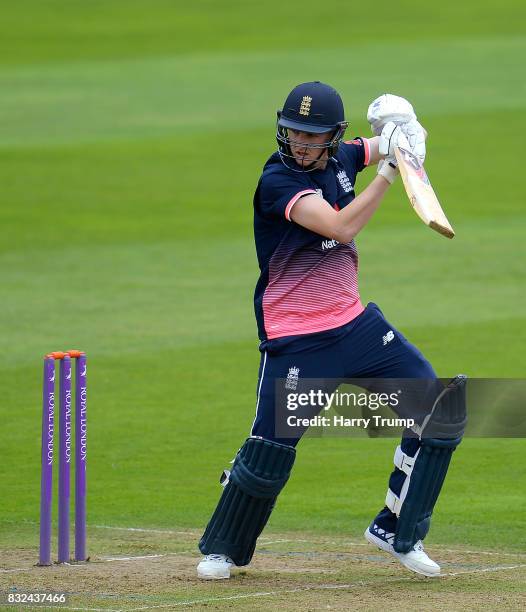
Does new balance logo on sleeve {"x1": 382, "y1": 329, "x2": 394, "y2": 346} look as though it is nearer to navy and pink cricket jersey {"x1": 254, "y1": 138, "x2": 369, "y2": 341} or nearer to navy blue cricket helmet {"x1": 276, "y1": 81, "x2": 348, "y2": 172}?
navy and pink cricket jersey {"x1": 254, "y1": 138, "x2": 369, "y2": 341}

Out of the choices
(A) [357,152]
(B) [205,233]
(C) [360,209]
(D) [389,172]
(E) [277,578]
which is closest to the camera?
(C) [360,209]

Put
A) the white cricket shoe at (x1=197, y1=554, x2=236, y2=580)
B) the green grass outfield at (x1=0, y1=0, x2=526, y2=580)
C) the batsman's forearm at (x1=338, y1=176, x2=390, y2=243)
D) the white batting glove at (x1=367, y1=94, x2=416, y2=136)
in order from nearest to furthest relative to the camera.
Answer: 1. the batsman's forearm at (x1=338, y1=176, x2=390, y2=243)
2. the white cricket shoe at (x1=197, y1=554, x2=236, y2=580)
3. the white batting glove at (x1=367, y1=94, x2=416, y2=136)
4. the green grass outfield at (x1=0, y1=0, x2=526, y2=580)

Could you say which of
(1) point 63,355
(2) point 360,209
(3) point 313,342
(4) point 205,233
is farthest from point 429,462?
(4) point 205,233

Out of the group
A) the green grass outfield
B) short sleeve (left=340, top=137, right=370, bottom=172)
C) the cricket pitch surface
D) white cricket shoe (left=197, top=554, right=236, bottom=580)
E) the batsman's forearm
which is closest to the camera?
the cricket pitch surface

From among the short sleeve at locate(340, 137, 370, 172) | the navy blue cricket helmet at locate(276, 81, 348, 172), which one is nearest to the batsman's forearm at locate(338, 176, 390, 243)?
the navy blue cricket helmet at locate(276, 81, 348, 172)

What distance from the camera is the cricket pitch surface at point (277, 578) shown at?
5305mm

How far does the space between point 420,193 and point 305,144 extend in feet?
1.71

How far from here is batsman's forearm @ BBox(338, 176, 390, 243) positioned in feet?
18.0

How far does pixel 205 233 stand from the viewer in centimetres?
1517

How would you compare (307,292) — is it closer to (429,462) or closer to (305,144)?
(305,144)

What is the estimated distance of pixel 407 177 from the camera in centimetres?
558

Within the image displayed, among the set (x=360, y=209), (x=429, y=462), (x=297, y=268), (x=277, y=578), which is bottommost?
(x=277, y=578)

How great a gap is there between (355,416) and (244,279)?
7051 mm

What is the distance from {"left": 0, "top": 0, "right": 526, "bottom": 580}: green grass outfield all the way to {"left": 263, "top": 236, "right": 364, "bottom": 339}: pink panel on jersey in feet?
4.89
